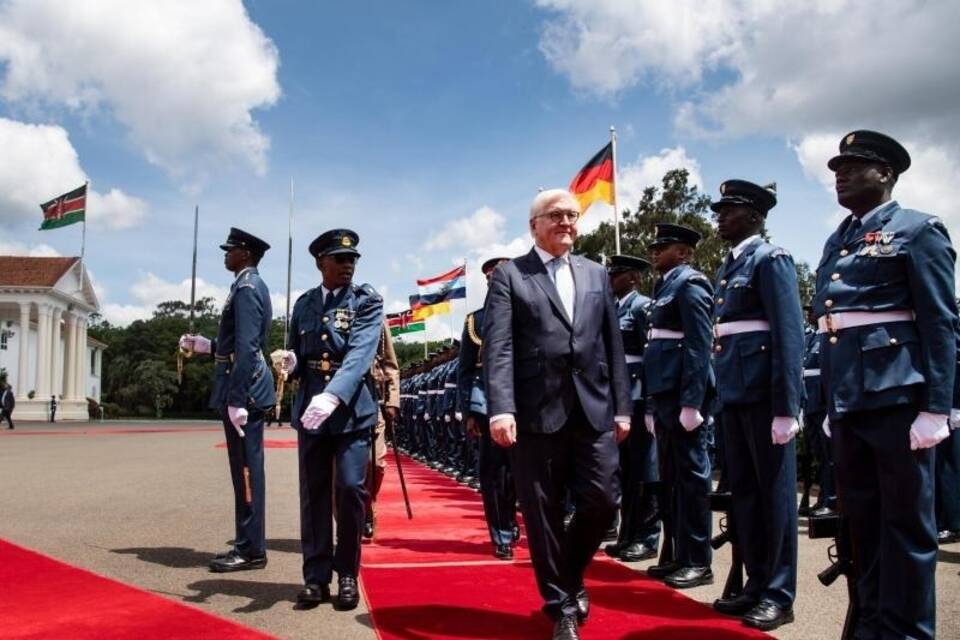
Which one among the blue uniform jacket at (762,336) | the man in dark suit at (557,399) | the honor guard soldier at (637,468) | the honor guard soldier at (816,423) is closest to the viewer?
the man in dark suit at (557,399)

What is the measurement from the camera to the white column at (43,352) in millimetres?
60062

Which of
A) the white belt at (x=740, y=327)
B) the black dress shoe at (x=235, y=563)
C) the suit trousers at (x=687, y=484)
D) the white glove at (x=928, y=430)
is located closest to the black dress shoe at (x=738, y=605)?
the suit trousers at (x=687, y=484)

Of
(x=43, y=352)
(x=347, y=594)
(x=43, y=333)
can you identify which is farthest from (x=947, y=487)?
(x=43, y=333)

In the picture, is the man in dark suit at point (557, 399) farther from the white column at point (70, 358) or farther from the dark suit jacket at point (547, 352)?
the white column at point (70, 358)

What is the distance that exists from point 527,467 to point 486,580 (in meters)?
1.58

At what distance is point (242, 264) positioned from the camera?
6.21 m

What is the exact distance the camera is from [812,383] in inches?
379

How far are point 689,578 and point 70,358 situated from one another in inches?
2709

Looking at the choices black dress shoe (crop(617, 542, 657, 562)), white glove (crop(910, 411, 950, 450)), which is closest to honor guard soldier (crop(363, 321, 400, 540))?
black dress shoe (crop(617, 542, 657, 562))

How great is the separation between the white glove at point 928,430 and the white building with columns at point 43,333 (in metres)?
62.1

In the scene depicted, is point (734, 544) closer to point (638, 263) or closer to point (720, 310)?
point (720, 310)

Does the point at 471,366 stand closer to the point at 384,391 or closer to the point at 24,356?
the point at 384,391

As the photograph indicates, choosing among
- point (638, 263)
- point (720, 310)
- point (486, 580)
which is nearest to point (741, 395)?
point (720, 310)

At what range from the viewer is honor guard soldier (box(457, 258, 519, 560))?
20.8ft
